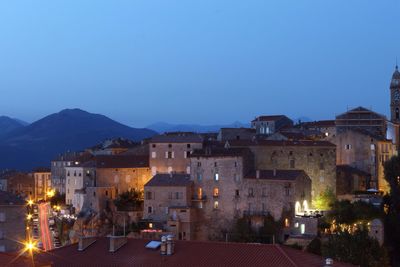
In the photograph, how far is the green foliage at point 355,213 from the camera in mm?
63062

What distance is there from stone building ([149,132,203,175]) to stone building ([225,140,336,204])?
793cm

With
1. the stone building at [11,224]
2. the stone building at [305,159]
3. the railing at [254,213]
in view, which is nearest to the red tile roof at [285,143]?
the stone building at [305,159]

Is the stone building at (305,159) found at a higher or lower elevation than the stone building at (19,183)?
higher

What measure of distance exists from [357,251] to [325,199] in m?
24.4

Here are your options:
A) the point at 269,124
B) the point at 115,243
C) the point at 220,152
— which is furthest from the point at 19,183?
the point at 115,243

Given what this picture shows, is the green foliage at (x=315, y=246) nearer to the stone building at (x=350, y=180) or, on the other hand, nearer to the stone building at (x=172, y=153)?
the stone building at (x=350, y=180)

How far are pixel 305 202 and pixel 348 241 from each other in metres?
21.6

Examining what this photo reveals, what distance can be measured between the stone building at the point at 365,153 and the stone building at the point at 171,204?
18.6 meters

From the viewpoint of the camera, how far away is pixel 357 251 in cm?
4812

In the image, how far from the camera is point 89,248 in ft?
130

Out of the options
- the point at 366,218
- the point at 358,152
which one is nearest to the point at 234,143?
the point at 358,152

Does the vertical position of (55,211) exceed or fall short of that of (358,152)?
it falls short

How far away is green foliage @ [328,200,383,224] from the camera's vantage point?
63.1 meters

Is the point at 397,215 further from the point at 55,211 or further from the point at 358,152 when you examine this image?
the point at 55,211
